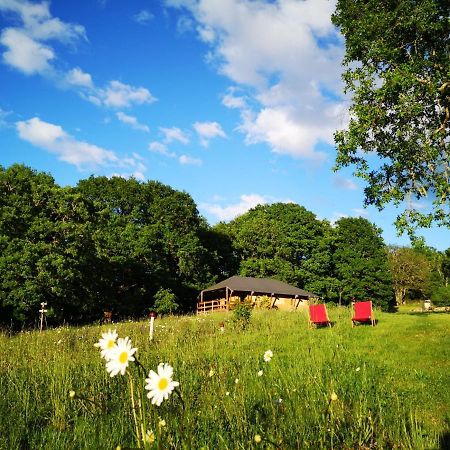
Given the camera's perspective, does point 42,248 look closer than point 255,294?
Yes

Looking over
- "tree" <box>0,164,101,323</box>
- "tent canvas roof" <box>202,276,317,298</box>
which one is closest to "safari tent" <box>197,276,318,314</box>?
"tent canvas roof" <box>202,276,317,298</box>

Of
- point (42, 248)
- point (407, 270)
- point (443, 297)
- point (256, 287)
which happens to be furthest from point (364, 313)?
point (407, 270)

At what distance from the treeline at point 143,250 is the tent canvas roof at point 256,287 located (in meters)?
4.40

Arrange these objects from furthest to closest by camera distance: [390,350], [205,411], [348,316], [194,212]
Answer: [194,212], [348,316], [390,350], [205,411]

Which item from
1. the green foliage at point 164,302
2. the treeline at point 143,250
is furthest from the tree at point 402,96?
the green foliage at point 164,302

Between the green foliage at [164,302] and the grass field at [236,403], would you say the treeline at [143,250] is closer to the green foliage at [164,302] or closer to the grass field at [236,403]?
the green foliage at [164,302]

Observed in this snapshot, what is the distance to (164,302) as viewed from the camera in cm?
3725

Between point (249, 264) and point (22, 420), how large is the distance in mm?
46577

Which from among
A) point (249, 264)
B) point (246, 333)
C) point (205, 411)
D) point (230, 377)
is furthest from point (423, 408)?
point (249, 264)

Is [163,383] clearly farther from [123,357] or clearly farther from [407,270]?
[407,270]

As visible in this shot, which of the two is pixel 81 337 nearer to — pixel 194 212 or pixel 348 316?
pixel 348 316

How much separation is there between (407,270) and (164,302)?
1610 inches

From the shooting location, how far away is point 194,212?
4384cm

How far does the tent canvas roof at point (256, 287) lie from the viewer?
3880 cm
